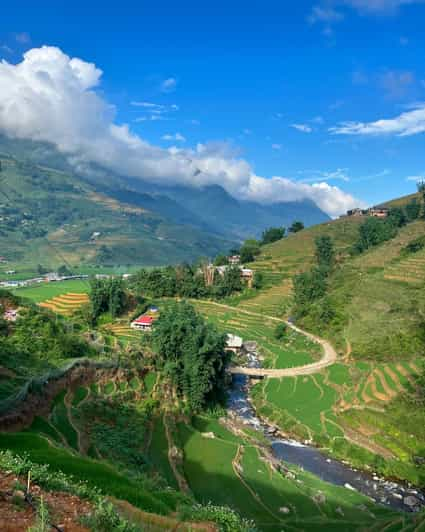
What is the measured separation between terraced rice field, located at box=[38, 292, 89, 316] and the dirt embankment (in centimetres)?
3135

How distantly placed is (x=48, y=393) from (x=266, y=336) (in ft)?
117

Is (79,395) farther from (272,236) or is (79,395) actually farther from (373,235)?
(272,236)

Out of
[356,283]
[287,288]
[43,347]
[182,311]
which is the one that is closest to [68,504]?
[43,347]

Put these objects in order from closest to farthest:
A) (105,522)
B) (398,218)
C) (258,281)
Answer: (105,522)
(258,281)
(398,218)

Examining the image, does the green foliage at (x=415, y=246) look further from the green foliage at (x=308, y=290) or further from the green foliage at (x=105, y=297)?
the green foliage at (x=105, y=297)

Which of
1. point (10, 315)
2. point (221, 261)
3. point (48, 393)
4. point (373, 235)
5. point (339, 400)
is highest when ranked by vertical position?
point (373, 235)

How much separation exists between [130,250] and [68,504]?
173 m

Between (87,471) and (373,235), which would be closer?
(87,471)

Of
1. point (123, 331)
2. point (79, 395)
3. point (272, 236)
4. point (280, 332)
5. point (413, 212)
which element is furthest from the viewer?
point (272, 236)

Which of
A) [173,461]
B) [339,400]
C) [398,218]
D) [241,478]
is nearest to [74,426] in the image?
[173,461]

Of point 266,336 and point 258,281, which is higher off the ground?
point 258,281

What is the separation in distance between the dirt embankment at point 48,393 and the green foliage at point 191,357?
14.5 feet

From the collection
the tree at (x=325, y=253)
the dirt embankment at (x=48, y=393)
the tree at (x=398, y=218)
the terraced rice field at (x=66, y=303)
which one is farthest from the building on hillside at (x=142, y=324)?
the tree at (x=398, y=218)

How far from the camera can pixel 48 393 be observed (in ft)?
64.4
